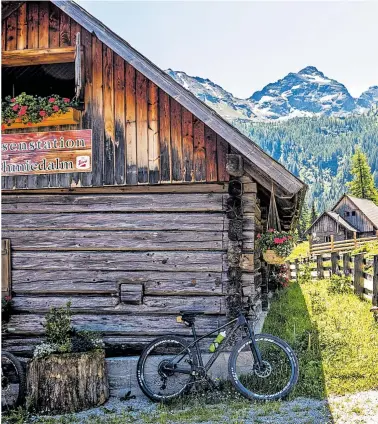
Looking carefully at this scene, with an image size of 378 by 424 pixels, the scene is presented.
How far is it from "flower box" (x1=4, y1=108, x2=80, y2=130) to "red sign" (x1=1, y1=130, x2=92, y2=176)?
0.13 meters

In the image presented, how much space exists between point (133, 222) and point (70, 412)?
288 cm

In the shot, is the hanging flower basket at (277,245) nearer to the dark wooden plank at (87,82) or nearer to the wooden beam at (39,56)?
the dark wooden plank at (87,82)

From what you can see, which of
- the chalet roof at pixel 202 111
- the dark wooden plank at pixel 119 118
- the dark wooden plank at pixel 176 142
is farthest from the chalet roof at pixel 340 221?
the dark wooden plank at pixel 119 118

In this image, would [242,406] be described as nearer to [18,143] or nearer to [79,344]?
[79,344]

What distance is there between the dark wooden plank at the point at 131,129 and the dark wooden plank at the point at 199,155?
0.93 m

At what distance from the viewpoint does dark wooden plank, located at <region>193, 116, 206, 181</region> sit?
8453 mm

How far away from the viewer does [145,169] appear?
8.60 meters

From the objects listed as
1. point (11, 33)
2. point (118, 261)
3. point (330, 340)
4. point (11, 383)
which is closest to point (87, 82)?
point (11, 33)

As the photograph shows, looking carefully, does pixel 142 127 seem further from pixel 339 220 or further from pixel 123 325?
pixel 339 220

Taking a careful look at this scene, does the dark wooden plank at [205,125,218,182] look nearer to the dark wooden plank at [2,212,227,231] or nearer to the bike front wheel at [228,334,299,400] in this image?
the dark wooden plank at [2,212,227,231]

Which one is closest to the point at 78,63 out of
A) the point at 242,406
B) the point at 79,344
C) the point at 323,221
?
the point at 79,344

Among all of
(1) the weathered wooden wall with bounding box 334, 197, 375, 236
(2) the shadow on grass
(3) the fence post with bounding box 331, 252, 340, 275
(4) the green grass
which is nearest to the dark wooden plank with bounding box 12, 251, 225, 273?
(2) the shadow on grass

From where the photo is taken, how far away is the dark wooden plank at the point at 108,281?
8523 millimetres

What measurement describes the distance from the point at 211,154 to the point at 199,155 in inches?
7.0
